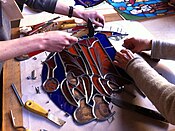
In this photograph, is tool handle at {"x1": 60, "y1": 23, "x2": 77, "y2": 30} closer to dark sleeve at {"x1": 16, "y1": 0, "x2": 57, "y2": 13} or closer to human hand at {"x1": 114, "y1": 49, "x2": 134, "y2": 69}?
dark sleeve at {"x1": 16, "y1": 0, "x2": 57, "y2": 13}

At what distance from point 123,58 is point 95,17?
10.6 inches

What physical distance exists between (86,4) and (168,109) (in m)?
0.74

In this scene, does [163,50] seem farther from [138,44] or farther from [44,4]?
[44,4]

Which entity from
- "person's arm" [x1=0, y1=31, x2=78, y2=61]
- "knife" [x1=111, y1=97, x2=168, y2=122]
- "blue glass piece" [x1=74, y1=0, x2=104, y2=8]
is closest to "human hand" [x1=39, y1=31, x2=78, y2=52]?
"person's arm" [x1=0, y1=31, x2=78, y2=61]

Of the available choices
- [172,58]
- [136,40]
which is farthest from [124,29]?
[172,58]

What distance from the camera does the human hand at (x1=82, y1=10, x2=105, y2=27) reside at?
38.4 inches

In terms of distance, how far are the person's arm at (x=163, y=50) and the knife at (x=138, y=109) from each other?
0.22m

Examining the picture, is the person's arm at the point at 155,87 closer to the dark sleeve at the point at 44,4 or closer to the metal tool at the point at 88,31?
Result: the metal tool at the point at 88,31

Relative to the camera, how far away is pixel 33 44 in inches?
28.5

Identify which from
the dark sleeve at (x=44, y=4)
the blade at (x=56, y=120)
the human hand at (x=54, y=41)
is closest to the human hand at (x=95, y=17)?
the dark sleeve at (x=44, y=4)

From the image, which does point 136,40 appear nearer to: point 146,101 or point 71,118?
point 146,101

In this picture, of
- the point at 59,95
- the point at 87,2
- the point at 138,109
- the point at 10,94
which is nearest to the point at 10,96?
the point at 10,94

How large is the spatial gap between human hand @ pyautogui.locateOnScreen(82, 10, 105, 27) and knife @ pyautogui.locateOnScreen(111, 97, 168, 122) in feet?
1.22

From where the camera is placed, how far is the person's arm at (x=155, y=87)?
1.89 feet
